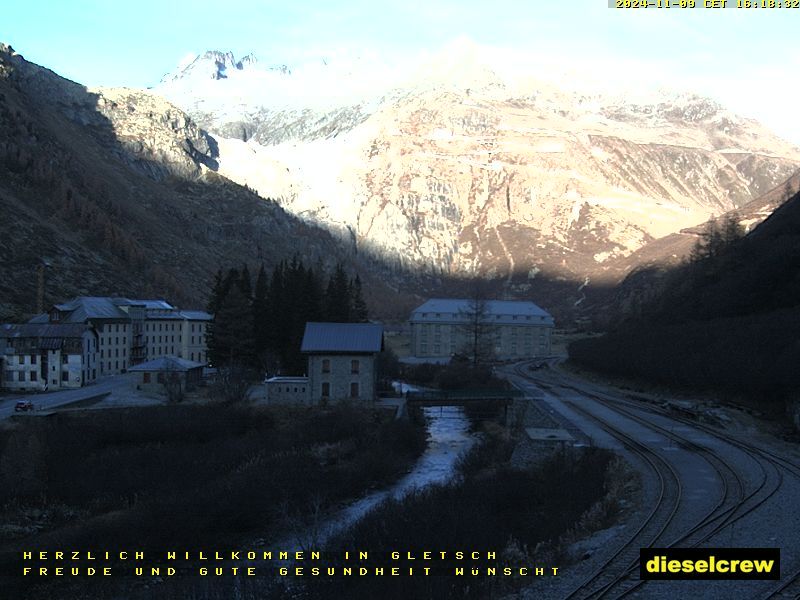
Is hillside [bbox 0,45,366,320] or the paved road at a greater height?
hillside [bbox 0,45,366,320]

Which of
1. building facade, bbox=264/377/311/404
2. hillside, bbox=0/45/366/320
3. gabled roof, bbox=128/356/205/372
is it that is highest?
hillside, bbox=0/45/366/320

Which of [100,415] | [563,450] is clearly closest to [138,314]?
[100,415]

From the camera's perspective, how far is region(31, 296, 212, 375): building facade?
7725 cm

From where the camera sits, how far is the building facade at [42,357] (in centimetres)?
6844

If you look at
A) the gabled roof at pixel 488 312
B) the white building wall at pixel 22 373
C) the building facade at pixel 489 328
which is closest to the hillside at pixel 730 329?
the building facade at pixel 489 328

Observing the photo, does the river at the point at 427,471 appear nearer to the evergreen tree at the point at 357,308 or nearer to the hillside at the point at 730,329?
the evergreen tree at the point at 357,308

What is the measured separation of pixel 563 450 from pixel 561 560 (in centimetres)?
1857

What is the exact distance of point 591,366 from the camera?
87.8 metres

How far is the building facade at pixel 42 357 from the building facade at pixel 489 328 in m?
60.2

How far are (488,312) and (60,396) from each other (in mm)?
76208

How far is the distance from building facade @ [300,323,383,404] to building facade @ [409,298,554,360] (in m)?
59.3

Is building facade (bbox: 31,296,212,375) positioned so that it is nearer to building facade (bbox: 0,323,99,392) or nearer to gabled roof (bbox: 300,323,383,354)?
building facade (bbox: 0,323,99,392)

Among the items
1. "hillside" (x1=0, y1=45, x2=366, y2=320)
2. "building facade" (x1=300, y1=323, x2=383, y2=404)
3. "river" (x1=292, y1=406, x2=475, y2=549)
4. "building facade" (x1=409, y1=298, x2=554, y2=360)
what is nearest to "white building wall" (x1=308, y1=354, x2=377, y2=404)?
"building facade" (x1=300, y1=323, x2=383, y2=404)

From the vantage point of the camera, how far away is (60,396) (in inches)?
2477
